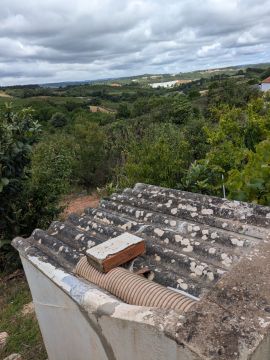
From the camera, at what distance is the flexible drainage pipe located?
1959 mm

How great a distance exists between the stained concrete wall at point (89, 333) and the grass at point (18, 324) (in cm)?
151

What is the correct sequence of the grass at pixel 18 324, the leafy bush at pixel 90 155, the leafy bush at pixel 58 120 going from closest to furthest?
the grass at pixel 18 324 < the leafy bush at pixel 90 155 < the leafy bush at pixel 58 120

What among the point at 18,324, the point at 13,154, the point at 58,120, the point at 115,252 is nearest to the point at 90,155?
the point at 13,154

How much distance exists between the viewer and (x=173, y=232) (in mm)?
2895

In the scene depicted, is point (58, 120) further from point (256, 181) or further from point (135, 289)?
point (135, 289)

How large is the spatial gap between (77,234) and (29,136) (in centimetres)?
372

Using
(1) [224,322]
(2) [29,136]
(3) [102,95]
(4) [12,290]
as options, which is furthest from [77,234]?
(3) [102,95]

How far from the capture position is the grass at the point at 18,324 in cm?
495

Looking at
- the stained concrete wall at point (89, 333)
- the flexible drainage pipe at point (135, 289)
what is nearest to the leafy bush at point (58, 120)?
the stained concrete wall at point (89, 333)

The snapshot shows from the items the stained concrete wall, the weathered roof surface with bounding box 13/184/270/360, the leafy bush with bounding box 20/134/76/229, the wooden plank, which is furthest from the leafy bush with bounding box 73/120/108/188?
the wooden plank

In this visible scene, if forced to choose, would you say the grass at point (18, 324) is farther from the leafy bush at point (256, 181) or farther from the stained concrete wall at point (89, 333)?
the leafy bush at point (256, 181)

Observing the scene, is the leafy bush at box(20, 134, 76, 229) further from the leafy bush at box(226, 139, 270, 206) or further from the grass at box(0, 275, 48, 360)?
the leafy bush at box(226, 139, 270, 206)

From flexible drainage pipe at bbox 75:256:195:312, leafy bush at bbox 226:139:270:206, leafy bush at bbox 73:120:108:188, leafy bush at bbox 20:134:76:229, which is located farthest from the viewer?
leafy bush at bbox 73:120:108:188

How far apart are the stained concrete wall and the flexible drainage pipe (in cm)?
20
